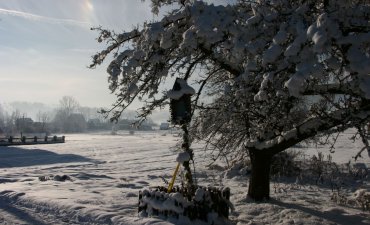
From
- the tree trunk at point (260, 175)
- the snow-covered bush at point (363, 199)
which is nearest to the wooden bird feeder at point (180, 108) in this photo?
the tree trunk at point (260, 175)

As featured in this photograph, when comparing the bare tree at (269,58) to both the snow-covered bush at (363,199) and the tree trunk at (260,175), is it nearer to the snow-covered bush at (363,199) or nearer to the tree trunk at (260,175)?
the tree trunk at (260,175)

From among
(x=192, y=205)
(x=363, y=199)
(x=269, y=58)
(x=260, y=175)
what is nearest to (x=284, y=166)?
(x=363, y=199)

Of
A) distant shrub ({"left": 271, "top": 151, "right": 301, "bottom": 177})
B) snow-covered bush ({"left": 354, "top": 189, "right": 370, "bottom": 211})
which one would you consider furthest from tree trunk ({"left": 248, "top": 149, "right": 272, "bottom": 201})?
distant shrub ({"left": 271, "top": 151, "right": 301, "bottom": 177})

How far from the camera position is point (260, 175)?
966 cm

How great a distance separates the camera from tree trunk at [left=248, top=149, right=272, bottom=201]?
9.57 metres

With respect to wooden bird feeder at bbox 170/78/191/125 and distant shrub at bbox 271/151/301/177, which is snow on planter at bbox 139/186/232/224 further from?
distant shrub at bbox 271/151/301/177

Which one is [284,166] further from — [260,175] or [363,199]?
[260,175]

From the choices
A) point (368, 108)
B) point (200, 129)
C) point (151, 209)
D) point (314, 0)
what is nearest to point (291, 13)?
point (314, 0)

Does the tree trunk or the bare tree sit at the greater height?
the bare tree

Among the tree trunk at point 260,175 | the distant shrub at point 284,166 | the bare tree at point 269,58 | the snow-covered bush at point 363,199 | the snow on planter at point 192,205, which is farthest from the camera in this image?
the distant shrub at point 284,166

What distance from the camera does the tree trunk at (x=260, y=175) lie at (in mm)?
9570

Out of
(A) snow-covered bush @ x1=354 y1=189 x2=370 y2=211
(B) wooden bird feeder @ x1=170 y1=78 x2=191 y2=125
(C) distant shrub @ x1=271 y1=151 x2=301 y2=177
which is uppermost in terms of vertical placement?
(B) wooden bird feeder @ x1=170 y1=78 x2=191 y2=125

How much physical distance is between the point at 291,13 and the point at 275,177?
10.6 m

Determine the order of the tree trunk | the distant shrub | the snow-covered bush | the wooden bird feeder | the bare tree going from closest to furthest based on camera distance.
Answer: the bare tree → the wooden bird feeder → the snow-covered bush → the tree trunk → the distant shrub
